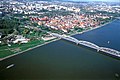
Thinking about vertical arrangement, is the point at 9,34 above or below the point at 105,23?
above

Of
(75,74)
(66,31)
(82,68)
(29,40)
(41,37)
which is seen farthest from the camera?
(66,31)

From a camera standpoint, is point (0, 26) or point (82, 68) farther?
point (0, 26)

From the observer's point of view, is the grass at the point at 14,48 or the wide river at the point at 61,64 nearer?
the wide river at the point at 61,64

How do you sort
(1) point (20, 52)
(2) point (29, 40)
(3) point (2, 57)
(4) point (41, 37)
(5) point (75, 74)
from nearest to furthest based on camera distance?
(5) point (75, 74)
(3) point (2, 57)
(1) point (20, 52)
(2) point (29, 40)
(4) point (41, 37)

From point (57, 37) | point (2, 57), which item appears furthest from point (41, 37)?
point (2, 57)

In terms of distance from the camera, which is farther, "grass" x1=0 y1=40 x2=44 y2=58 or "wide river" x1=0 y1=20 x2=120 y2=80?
"grass" x1=0 y1=40 x2=44 y2=58

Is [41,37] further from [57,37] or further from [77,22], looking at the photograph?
[77,22]

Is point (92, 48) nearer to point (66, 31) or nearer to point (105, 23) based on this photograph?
point (66, 31)

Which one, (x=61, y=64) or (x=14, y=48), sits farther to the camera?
(x=14, y=48)
